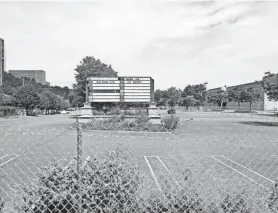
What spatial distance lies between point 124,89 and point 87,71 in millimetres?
14194

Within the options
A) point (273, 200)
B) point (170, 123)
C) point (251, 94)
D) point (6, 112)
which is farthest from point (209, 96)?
point (273, 200)

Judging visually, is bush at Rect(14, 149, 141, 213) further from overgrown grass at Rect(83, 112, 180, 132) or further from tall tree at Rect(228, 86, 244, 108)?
tall tree at Rect(228, 86, 244, 108)

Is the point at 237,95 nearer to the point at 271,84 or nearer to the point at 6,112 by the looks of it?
the point at 271,84

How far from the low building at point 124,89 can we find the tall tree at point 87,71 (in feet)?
36.5

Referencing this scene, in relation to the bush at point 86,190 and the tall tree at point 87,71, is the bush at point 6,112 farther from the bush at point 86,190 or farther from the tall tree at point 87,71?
the bush at point 86,190

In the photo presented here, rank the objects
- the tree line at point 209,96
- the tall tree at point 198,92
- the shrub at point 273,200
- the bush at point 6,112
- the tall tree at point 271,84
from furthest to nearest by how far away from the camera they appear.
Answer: the tall tree at point 198,92 → the tree line at point 209,96 → the bush at point 6,112 → the tall tree at point 271,84 → the shrub at point 273,200

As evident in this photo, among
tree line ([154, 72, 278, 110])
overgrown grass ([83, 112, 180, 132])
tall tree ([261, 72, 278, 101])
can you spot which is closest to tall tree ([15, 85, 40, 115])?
overgrown grass ([83, 112, 180, 132])

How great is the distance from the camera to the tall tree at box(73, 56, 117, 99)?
115ft

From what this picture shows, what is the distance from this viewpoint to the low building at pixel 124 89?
2305 cm

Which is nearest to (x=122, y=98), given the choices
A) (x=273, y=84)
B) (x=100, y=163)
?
(x=273, y=84)

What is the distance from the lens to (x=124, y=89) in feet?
76.2

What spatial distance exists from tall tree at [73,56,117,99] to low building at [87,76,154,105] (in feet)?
36.5

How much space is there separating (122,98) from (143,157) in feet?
46.3

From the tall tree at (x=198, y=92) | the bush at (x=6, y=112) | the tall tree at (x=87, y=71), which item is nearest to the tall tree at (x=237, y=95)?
the tall tree at (x=198, y=92)
